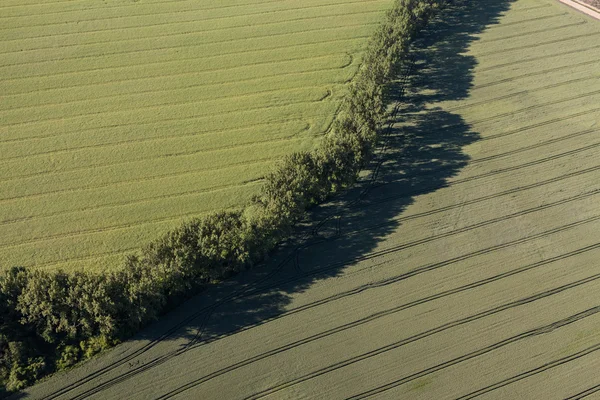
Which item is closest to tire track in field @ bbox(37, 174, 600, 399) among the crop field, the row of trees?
the row of trees

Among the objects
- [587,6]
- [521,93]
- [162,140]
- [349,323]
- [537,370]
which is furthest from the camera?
[587,6]

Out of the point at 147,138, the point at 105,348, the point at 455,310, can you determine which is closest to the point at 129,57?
the point at 147,138

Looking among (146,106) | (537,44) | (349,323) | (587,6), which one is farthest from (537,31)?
(146,106)

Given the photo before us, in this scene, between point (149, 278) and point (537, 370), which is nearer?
point (537, 370)

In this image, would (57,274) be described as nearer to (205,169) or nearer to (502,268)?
(205,169)

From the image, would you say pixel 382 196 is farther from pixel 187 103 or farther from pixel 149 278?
pixel 187 103

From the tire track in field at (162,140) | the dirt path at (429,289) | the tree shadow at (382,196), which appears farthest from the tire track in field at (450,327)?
the tire track in field at (162,140)
